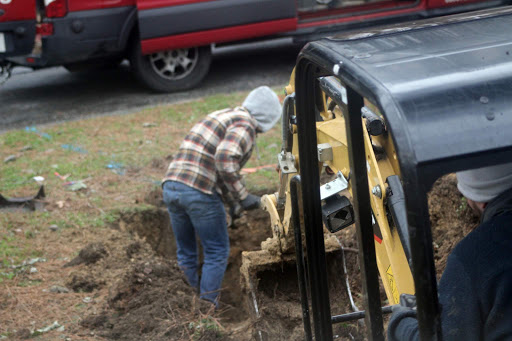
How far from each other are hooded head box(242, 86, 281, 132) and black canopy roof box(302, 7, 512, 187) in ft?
9.38

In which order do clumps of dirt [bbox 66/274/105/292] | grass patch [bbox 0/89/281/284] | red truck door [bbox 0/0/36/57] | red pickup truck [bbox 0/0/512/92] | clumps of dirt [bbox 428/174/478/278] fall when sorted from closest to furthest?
clumps of dirt [bbox 428/174/478/278], clumps of dirt [bbox 66/274/105/292], grass patch [bbox 0/89/281/284], red truck door [bbox 0/0/36/57], red pickup truck [bbox 0/0/512/92]

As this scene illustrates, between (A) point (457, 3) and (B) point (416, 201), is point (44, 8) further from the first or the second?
(B) point (416, 201)

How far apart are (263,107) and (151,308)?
1.69 meters

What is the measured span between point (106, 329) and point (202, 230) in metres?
1.13

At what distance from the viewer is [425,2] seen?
349 inches

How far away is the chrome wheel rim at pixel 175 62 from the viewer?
341 inches

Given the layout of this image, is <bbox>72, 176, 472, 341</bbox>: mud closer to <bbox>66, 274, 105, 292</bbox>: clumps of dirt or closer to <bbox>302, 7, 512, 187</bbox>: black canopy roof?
<bbox>66, 274, 105, 292</bbox>: clumps of dirt

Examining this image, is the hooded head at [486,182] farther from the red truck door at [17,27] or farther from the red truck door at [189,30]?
the red truck door at [17,27]

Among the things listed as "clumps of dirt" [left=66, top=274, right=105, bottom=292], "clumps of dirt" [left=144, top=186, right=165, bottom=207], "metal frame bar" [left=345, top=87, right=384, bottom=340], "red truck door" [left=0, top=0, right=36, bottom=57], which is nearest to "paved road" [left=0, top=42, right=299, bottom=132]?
"red truck door" [left=0, top=0, right=36, bottom=57]

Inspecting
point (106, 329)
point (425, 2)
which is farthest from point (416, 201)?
point (425, 2)

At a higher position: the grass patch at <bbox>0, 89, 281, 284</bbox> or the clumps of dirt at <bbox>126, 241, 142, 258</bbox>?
the grass patch at <bbox>0, 89, 281, 284</bbox>

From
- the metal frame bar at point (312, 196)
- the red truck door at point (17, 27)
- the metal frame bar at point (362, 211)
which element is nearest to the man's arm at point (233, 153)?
the metal frame bar at point (312, 196)

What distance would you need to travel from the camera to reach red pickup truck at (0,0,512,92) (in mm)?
8062

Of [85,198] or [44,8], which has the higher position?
[44,8]
